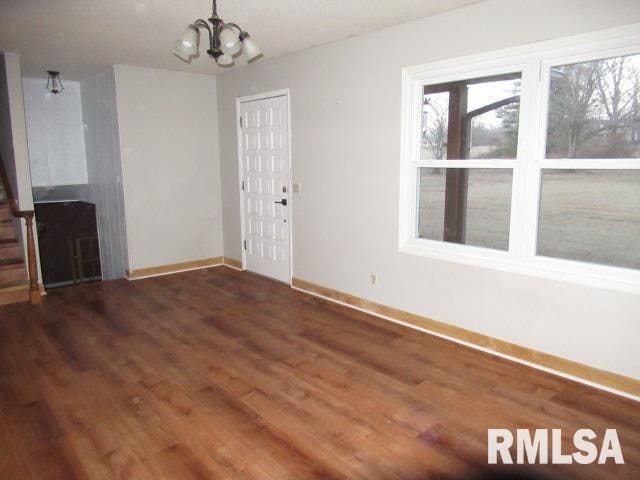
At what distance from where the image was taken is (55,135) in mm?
6641

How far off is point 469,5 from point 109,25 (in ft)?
9.49

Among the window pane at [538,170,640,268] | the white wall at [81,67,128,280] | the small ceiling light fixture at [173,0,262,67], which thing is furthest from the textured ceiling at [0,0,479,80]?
the window pane at [538,170,640,268]

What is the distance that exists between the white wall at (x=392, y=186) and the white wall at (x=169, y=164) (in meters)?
0.45

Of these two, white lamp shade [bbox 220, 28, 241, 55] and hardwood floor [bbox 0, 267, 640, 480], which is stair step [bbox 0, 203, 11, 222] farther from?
white lamp shade [bbox 220, 28, 241, 55]

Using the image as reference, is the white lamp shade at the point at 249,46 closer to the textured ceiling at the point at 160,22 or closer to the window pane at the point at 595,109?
the textured ceiling at the point at 160,22

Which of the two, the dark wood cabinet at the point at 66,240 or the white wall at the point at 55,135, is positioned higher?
the white wall at the point at 55,135

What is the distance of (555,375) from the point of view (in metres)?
3.11

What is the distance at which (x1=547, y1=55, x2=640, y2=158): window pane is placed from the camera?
2711mm

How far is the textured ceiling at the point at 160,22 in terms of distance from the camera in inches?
130

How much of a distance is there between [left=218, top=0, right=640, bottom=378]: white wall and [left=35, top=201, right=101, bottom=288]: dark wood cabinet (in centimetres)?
248

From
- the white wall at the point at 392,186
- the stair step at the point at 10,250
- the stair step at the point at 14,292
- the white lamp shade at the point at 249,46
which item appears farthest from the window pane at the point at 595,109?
the stair step at the point at 10,250

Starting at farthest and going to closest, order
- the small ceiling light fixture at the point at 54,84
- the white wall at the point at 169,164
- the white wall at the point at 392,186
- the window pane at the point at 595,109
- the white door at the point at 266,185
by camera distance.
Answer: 1. the small ceiling light fixture at the point at 54,84
2. the white wall at the point at 169,164
3. the white door at the point at 266,185
4. the white wall at the point at 392,186
5. the window pane at the point at 595,109

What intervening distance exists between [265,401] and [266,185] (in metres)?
3.22

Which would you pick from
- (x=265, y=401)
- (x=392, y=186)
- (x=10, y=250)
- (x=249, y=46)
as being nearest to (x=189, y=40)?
(x=249, y=46)
